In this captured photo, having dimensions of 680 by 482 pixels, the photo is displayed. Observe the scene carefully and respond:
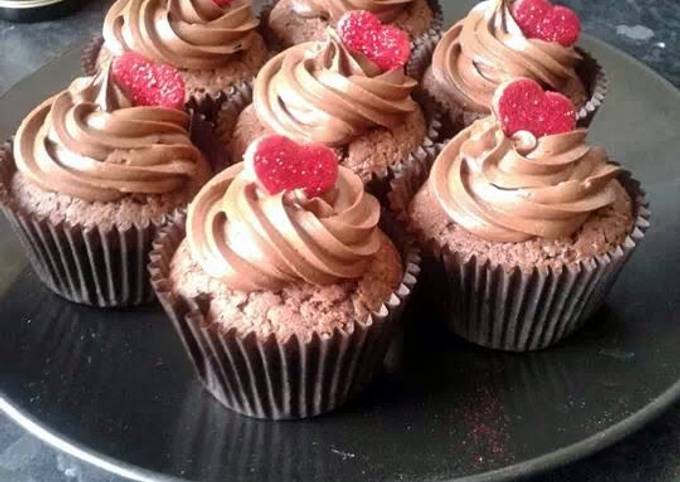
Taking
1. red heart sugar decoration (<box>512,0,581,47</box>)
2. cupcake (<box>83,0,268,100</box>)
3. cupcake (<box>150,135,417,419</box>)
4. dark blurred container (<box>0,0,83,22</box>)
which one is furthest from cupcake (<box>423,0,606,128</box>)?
dark blurred container (<box>0,0,83,22</box>)

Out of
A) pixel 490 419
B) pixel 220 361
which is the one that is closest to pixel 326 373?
pixel 220 361

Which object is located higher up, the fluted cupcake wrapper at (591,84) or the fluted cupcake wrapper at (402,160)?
the fluted cupcake wrapper at (402,160)

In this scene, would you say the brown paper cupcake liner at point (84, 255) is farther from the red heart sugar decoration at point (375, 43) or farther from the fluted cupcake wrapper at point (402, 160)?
the red heart sugar decoration at point (375, 43)

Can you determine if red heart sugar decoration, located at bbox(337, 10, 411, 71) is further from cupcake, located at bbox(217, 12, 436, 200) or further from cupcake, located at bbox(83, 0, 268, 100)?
cupcake, located at bbox(83, 0, 268, 100)

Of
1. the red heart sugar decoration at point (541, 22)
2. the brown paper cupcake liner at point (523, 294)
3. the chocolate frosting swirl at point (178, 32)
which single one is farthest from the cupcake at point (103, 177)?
the red heart sugar decoration at point (541, 22)

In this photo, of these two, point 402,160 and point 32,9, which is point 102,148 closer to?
point 402,160

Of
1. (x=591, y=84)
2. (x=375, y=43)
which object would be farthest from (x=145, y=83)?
(x=591, y=84)
